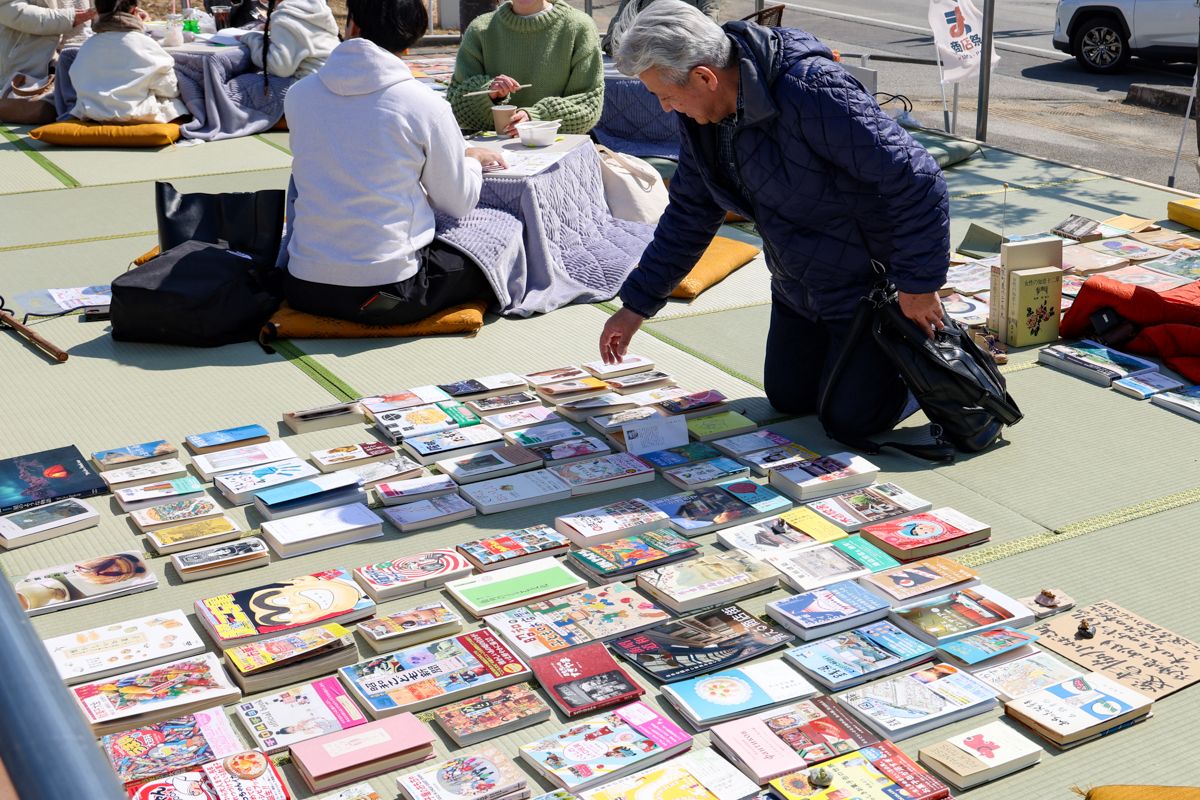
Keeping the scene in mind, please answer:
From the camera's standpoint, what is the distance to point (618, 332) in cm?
338

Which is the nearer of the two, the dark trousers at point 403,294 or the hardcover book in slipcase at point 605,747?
the hardcover book in slipcase at point 605,747

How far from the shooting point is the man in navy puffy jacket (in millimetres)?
2945

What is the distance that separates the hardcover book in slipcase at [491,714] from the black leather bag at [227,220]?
235cm

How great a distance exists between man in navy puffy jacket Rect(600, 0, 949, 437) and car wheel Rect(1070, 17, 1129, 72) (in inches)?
314

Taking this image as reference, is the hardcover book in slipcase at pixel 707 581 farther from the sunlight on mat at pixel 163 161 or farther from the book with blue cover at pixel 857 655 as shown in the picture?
the sunlight on mat at pixel 163 161

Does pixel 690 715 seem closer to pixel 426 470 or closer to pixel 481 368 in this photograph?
pixel 426 470

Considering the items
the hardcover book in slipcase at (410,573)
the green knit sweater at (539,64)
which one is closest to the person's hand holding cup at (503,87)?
the green knit sweater at (539,64)

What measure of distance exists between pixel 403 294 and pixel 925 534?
1.89 metres

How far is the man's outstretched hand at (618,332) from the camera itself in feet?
11.1

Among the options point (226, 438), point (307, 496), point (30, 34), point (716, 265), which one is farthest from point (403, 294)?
point (30, 34)

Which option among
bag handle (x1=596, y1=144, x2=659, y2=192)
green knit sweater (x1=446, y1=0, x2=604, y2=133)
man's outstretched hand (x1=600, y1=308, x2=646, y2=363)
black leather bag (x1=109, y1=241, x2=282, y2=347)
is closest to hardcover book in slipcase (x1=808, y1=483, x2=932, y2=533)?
man's outstretched hand (x1=600, y1=308, x2=646, y2=363)

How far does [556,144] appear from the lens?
480cm

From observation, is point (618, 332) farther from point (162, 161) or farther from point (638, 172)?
point (162, 161)

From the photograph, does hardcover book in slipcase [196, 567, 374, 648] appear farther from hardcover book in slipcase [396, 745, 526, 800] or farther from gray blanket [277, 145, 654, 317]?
gray blanket [277, 145, 654, 317]
